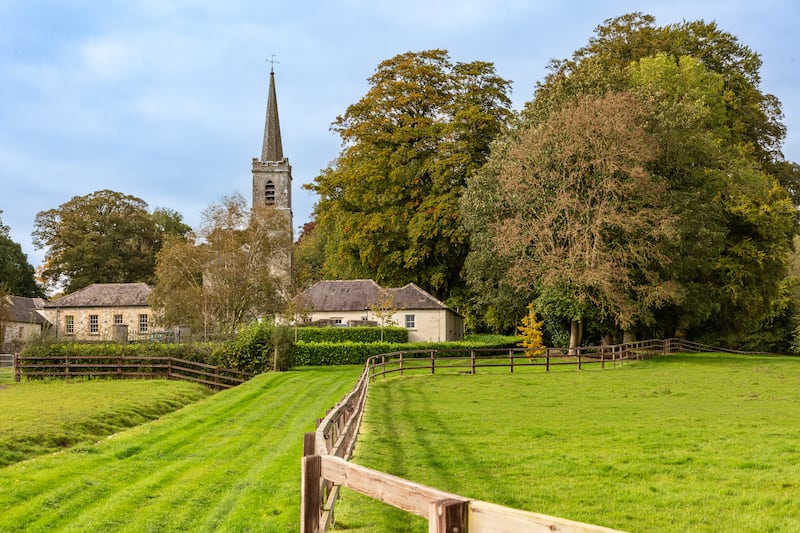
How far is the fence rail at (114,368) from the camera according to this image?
32094 mm

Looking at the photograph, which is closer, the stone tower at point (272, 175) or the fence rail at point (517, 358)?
the fence rail at point (517, 358)

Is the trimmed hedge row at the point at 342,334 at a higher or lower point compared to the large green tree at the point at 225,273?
lower

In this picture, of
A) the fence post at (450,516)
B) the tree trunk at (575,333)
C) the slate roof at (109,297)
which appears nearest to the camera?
the fence post at (450,516)

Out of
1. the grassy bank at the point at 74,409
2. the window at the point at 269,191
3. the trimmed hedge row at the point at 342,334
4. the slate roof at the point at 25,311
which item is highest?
the window at the point at 269,191

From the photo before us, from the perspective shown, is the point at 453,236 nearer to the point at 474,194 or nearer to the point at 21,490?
the point at 474,194

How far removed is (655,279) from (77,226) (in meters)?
57.9

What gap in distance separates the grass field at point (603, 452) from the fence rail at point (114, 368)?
1254 cm

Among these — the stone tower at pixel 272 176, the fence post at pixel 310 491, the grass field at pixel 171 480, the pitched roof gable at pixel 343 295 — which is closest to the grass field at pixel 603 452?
the grass field at pixel 171 480

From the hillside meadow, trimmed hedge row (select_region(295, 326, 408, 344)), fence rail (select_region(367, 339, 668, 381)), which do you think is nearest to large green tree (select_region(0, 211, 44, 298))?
trimmed hedge row (select_region(295, 326, 408, 344))

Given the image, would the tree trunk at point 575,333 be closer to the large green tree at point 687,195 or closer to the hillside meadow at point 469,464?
the large green tree at point 687,195

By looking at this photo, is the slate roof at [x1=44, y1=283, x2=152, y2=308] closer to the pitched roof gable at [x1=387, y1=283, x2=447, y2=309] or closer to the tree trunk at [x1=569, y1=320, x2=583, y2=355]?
the pitched roof gable at [x1=387, y1=283, x2=447, y2=309]

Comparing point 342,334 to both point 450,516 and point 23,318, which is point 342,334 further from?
point 450,516

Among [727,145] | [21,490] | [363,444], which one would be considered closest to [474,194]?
[727,145]

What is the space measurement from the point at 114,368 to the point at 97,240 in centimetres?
4073
